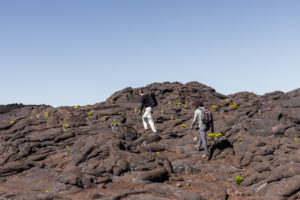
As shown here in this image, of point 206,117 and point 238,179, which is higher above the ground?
point 206,117

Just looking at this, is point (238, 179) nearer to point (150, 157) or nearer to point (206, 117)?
point (206, 117)

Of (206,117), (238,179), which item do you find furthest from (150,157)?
(238,179)

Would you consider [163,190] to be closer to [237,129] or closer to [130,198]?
[130,198]

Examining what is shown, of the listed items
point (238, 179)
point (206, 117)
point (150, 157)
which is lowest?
point (238, 179)

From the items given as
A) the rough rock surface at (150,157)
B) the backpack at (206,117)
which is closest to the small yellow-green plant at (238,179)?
the rough rock surface at (150,157)

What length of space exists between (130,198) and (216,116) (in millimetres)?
Result: 17835

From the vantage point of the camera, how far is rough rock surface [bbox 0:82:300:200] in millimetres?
13805

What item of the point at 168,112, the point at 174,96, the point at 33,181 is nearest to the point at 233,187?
the point at 33,181

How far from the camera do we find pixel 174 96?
139 feet

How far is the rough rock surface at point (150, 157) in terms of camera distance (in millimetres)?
13805

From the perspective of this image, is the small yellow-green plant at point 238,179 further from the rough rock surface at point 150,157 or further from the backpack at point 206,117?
the backpack at point 206,117

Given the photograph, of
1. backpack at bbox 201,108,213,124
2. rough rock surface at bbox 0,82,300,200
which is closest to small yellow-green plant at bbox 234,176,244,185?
rough rock surface at bbox 0,82,300,200

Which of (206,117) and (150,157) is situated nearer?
(150,157)

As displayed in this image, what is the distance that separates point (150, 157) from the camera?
1766cm
